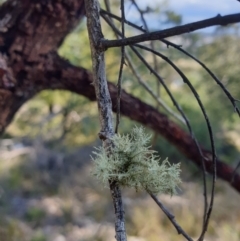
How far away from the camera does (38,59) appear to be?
617mm

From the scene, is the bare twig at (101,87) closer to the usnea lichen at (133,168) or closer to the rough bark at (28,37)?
the usnea lichen at (133,168)

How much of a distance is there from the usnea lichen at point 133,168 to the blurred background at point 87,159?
1.20 m

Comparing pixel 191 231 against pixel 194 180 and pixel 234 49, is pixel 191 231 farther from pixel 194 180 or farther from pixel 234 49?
pixel 234 49

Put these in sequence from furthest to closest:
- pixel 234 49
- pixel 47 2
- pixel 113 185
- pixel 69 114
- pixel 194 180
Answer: pixel 194 180, pixel 69 114, pixel 234 49, pixel 47 2, pixel 113 185

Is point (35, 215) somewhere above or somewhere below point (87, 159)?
below

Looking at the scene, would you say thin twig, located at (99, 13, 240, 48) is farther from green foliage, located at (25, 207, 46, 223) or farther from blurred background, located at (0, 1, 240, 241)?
green foliage, located at (25, 207, 46, 223)

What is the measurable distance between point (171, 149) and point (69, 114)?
0.66 metres

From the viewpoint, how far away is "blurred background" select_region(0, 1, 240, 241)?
5.74ft

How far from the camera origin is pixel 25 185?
2.69 metres

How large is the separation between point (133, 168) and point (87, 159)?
8.77 ft

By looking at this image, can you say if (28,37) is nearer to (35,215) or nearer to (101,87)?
(101,87)

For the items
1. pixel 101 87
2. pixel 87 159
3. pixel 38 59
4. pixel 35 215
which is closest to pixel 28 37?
pixel 38 59

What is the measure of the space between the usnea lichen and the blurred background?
1.20 m

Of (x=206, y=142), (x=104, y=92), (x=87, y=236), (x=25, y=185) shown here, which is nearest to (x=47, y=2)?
(x=104, y=92)
